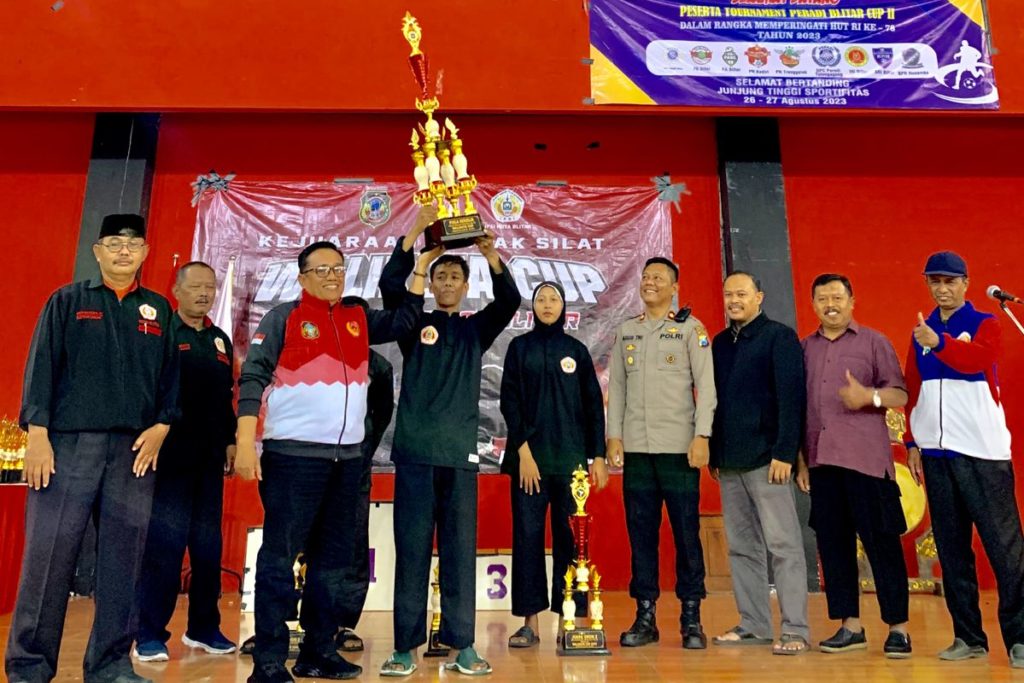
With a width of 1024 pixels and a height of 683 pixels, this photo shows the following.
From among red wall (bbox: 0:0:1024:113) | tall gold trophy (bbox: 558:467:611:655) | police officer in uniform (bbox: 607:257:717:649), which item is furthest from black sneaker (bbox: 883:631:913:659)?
red wall (bbox: 0:0:1024:113)

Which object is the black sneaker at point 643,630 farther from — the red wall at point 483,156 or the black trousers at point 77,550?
the red wall at point 483,156

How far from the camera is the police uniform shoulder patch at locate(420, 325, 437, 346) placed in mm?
2697

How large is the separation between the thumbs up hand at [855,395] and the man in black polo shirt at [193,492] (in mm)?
2268

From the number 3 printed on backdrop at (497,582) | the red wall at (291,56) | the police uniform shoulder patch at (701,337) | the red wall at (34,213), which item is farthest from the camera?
the red wall at (34,213)

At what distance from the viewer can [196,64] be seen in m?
4.96

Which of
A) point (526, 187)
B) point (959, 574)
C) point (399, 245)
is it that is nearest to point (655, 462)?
point (959, 574)

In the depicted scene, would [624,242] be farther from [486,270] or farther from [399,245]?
[399,245]

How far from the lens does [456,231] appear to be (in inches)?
103

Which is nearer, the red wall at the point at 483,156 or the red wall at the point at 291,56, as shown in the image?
the red wall at the point at 291,56

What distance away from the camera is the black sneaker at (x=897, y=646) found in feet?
9.04

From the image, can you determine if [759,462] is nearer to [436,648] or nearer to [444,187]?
[436,648]

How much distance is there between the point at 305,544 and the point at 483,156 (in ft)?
11.5

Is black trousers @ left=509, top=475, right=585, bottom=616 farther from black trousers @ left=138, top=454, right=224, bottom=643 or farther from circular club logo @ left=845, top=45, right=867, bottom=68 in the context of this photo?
circular club logo @ left=845, top=45, right=867, bottom=68

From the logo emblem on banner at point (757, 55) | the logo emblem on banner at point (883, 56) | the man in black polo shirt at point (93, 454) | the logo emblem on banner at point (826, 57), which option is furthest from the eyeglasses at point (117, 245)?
the logo emblem on banner at point (883, 56)
